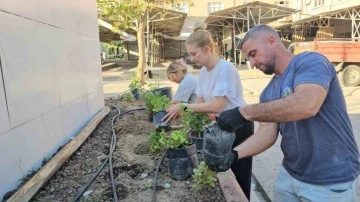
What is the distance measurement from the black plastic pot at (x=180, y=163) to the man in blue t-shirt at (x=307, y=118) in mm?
1460

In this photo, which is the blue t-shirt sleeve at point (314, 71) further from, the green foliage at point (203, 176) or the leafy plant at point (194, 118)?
the leafy plant at point (194, 118)

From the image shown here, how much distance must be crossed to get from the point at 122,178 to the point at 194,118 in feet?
3.49

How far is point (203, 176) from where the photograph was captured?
2.98 meters

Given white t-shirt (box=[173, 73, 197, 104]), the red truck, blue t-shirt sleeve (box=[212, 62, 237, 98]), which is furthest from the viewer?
the red truck

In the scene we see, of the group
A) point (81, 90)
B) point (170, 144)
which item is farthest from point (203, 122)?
point (81, 90)

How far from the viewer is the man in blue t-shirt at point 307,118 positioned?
1579mm

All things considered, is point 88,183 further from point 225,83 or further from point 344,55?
point 344,55

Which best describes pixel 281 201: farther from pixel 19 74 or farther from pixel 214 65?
pixel 19 74

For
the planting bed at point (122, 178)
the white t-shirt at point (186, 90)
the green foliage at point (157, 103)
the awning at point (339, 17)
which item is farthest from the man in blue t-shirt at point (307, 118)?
the awning at point (339, 17)

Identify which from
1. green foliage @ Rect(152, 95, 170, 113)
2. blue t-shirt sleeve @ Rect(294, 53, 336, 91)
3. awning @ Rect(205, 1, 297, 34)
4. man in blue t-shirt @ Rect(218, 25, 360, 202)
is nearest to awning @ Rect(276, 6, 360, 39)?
awning @ Rect(205, 1, 297, 34)

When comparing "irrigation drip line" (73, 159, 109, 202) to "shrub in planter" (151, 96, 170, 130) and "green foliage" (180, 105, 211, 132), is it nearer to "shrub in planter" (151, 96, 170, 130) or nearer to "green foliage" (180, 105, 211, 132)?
"green foliage" (180, 105, 211, 132)

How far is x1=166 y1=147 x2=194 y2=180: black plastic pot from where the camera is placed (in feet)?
10.8

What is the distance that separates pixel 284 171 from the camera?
6.95 ft

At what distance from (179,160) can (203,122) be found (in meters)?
0.57
